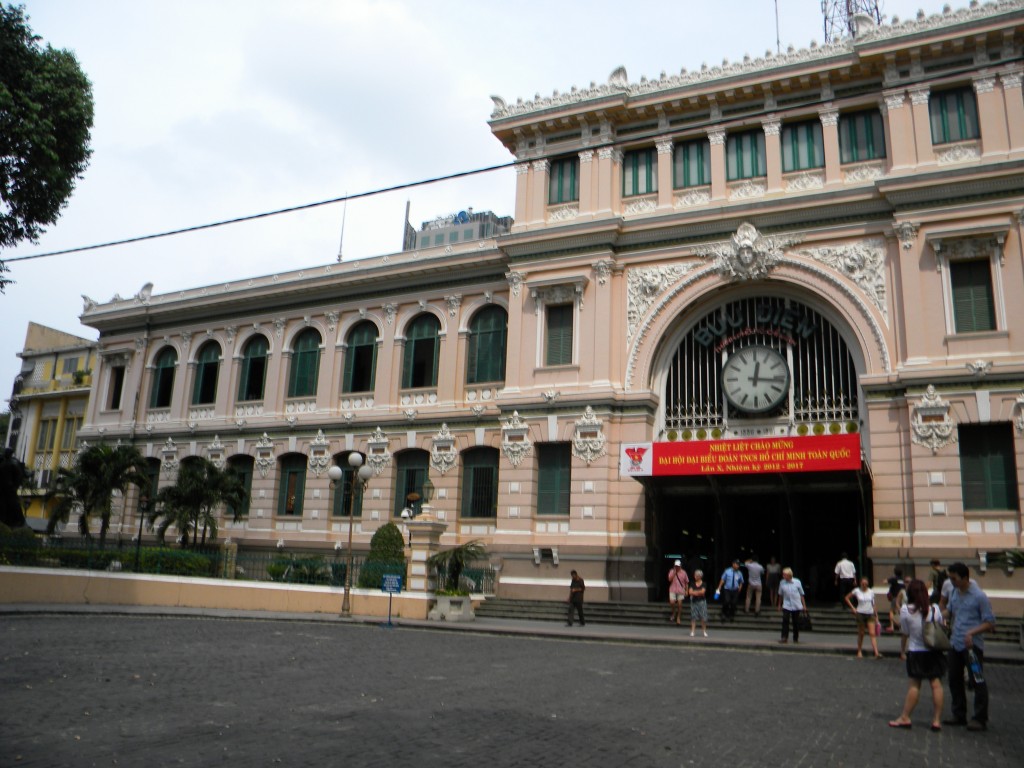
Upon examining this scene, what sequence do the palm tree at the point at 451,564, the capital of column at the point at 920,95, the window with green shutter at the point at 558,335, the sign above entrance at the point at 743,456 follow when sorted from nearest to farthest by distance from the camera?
the sign above entrance at the point at 743,456 → the capital of column at the point at 920,95 → the palm tree at the point at 451,564 → the window with green shutter at the point at 558,335

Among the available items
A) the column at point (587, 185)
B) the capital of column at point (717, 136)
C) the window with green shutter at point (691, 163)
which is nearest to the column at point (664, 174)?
the window with green shutter at point (691, 163)

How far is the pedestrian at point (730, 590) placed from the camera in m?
23.7

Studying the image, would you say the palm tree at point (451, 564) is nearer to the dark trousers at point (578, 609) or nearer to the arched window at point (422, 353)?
the dark trousers at point (578, 609)

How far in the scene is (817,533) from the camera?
2823cm

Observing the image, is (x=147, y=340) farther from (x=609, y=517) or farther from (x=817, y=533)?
(x=817, y=533)

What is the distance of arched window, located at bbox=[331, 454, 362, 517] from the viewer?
112 feet

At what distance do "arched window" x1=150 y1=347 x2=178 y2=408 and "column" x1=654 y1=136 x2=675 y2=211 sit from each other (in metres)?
24.1

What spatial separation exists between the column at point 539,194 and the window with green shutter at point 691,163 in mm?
4522

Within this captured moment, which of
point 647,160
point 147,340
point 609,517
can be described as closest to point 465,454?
point 609,517

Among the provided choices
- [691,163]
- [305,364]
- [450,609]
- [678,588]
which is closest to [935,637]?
[678,588]

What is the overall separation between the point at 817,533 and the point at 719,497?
12.8 feet

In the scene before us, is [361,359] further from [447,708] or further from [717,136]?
[447,708]

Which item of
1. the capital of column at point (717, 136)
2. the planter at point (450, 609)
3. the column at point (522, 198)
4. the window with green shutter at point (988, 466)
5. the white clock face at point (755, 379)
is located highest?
the capital of column at point (717, 136)

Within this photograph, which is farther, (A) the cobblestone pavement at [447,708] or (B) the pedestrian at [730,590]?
(B) the pedestrian at [730,590]
